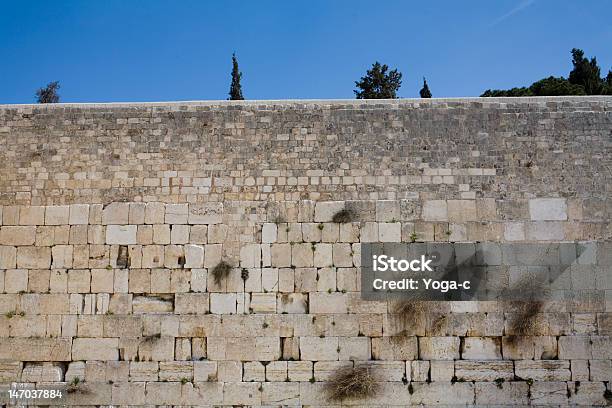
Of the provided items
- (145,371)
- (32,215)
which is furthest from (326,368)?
(32,215)

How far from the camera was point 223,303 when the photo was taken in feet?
23.7

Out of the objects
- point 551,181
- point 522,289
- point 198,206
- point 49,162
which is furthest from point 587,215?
point 49,162

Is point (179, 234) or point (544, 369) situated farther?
point (179, 234)

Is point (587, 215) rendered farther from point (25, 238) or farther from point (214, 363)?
point (25, 238)

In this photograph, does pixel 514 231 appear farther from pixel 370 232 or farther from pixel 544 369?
pixel 370 232

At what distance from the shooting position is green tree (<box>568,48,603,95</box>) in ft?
63.4

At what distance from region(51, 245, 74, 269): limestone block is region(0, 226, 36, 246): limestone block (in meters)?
0.36

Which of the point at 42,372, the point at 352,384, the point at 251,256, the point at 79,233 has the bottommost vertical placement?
the point at 352,384

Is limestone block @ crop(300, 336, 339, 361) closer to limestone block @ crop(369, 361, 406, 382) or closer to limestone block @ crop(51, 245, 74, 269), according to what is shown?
limestone block @ crop(369, 361, 406, 382)

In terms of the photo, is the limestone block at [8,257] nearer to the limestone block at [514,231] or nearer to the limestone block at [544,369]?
the limestone block at [514,231]

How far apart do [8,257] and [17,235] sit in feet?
1.09

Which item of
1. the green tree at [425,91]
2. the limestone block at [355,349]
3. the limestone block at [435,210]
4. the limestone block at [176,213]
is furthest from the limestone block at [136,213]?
the green tree at [425,91]

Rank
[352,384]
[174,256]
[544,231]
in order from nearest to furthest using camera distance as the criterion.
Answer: [352,384], [544,231], [174,256]

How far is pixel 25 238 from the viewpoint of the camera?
7484 millimetres
